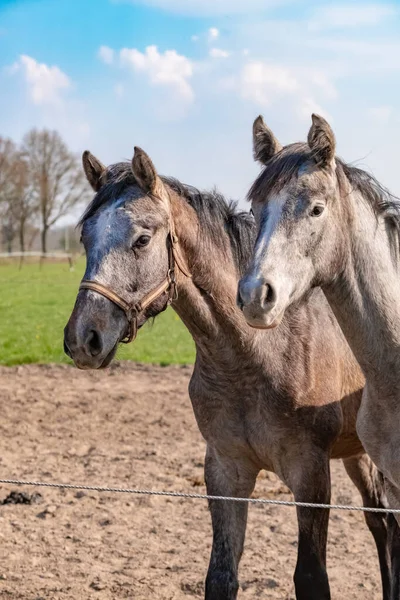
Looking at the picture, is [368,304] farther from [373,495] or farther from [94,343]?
[373,495]

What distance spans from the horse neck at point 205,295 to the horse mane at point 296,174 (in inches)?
28.2

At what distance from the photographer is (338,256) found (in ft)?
10.3

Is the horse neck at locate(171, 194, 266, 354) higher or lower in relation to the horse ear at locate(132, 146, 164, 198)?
lower

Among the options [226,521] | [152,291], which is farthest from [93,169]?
[226,521]

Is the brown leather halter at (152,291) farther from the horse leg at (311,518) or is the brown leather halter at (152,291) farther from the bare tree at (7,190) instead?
the bare tree at (7,190)

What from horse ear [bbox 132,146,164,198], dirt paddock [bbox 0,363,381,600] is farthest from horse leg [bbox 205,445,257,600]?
horse ear [bbox 132,146,164,198]

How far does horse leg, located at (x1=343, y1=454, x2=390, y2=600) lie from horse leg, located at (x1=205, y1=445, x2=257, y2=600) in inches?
46.1

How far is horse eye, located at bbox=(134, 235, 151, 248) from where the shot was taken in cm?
355

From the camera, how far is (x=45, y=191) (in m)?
44.1

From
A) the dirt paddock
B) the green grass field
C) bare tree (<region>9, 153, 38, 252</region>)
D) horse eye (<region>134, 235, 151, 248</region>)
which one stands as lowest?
the dirt paddock

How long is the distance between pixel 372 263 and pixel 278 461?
116 centimetres

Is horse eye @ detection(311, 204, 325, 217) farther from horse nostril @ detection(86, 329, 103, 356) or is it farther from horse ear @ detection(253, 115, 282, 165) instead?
horse nostril @ detection(86, 329, 103, 356)

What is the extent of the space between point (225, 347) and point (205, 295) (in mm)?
279

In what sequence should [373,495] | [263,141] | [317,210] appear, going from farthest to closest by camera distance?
[373,495] → [263,141] → [317,210]
